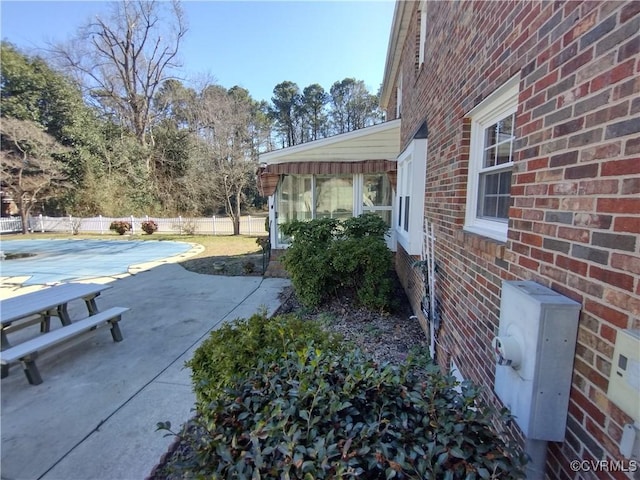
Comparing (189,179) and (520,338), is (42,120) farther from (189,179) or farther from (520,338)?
(520,338)

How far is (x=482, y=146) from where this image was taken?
8.71 ft

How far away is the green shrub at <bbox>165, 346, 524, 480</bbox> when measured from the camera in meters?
1.14

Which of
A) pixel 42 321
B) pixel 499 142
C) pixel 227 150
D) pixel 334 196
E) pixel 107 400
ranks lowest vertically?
pixel 107 400

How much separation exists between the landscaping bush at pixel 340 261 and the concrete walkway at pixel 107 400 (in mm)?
979

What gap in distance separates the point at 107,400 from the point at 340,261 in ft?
11.9

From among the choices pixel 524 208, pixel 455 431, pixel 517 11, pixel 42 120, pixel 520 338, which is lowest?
pixel 455 431

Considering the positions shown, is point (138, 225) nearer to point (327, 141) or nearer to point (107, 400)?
point (327, 141)

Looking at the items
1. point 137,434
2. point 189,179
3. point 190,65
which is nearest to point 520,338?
point 137,434

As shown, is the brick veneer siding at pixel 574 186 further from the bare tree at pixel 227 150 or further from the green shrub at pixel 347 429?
the bare tree at pixel 227 150

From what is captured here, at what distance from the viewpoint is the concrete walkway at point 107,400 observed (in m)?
2.33

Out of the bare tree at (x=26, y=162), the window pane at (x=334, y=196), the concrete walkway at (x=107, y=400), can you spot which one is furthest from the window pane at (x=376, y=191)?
the bare tree at (x=26, y=162)

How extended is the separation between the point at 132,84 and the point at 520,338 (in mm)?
28812

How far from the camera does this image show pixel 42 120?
20125 mm

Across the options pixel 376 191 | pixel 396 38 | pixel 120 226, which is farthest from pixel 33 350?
pixel 120 226
